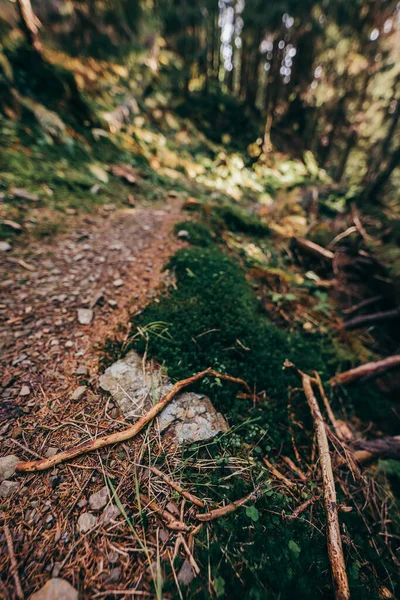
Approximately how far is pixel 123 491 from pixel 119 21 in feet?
61.2

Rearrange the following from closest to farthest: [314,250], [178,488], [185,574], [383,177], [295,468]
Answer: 1. [185,574]
2. [178,488]
3. [295,468]
4. [314,250]
5. [383,177]

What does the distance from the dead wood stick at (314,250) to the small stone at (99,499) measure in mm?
5835

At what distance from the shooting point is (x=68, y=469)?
5.54 ft

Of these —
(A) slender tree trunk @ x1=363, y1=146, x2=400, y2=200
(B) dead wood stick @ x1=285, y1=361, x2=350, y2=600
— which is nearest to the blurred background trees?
(A) slender tree trunk @ x1=363, y1=146, x2=400, y2=200

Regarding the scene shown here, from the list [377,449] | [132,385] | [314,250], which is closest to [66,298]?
[132,385]

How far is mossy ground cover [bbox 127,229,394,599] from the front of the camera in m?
1.43

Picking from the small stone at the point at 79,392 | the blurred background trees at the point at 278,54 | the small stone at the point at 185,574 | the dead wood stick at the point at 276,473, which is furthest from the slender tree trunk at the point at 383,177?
the small stone at the point at 185,574

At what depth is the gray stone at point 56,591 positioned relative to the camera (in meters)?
1.22

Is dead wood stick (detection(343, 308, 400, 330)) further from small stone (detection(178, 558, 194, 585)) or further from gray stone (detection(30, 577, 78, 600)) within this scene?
gray stone (detection(30, 577, 78, 600))

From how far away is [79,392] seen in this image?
2.14 meters

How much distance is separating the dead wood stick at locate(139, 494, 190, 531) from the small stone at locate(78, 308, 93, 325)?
6.03 feet

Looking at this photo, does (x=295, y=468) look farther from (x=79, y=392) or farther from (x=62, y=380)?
(x=62, y=380)

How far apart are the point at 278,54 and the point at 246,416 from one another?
21175 mm

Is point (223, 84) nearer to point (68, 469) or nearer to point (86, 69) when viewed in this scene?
point (86, 69)
